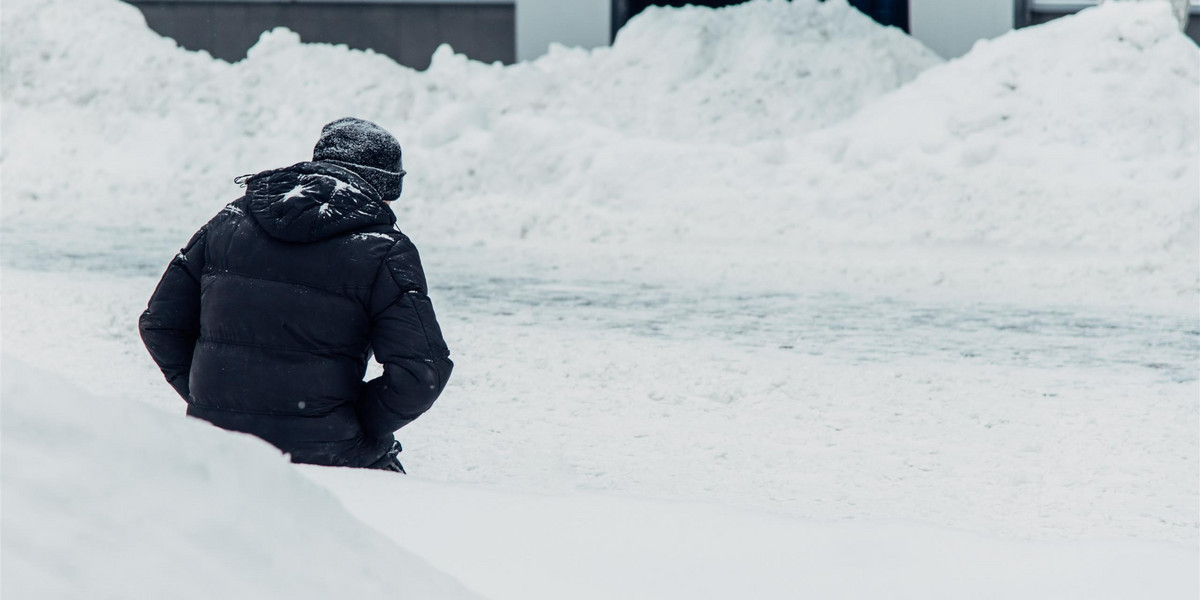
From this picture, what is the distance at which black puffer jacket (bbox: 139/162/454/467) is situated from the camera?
2.88 metres

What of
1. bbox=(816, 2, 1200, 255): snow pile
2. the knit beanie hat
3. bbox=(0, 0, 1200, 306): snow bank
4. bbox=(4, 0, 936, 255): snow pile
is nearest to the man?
the knit beanie hat

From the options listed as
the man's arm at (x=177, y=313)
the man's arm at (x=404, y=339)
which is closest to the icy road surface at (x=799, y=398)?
the man's arm at (x=404, y=339)

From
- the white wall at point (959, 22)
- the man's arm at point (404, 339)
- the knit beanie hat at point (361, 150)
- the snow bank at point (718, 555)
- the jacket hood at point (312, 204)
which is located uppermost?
the white wall at point (959, 22)

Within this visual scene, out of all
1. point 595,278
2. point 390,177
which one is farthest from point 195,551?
point 595,278

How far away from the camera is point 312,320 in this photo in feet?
9.49

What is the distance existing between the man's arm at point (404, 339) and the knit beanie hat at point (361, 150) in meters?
0.40

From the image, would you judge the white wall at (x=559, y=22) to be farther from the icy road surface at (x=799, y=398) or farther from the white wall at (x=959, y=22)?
Answer: the icy road surface at (x=799, y=398)

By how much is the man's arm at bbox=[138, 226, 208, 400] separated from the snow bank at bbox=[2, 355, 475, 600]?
45.2 inches

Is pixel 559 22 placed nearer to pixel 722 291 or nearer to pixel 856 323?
pixel 722 291

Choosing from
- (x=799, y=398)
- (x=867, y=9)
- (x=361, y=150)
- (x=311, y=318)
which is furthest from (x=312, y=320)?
(x=867, y=9)

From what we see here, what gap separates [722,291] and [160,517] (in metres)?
6.97

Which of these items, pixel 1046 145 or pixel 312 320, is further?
pixel 1046 145

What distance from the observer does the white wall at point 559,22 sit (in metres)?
17.6

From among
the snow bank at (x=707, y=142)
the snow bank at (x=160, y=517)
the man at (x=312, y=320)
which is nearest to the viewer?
the snow bank at (x=160, y=517)
